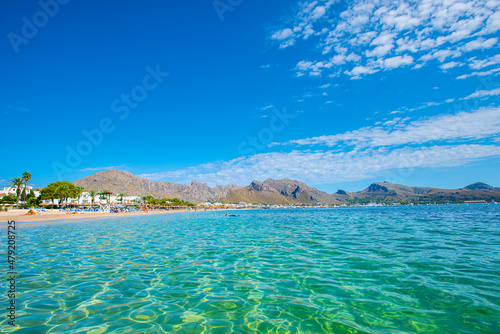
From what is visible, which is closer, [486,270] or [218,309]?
[218,309]

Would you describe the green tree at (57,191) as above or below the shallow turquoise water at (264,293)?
above

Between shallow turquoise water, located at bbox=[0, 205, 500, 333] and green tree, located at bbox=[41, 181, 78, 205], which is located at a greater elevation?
green tree, located at bbox=[41, 181, 78, 205]

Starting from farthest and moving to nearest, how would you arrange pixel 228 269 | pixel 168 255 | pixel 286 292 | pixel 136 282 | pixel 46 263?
pixel 168 255 < pixel 46 263 < pixel 228 269 < pixel 136 282 < pixel 286 292

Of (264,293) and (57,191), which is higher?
(57,191)

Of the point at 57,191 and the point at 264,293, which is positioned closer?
the point at 264,293

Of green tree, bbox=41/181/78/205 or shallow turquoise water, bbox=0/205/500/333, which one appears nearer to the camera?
shallow turquoise water, bbox=0/205/500/333

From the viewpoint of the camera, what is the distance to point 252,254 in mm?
14930

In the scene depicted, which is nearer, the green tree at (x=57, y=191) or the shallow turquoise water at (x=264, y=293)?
the shallow turquoise water at (x=264, y=293)

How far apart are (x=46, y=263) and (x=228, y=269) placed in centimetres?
944

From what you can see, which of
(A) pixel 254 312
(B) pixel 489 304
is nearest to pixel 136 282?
(A) pixel 254 312

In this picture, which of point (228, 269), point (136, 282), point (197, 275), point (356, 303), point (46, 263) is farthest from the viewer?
point (46, 263)

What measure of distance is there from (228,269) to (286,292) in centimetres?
386

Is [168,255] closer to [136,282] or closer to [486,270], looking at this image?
[136,282]

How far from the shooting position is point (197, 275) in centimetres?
1039
